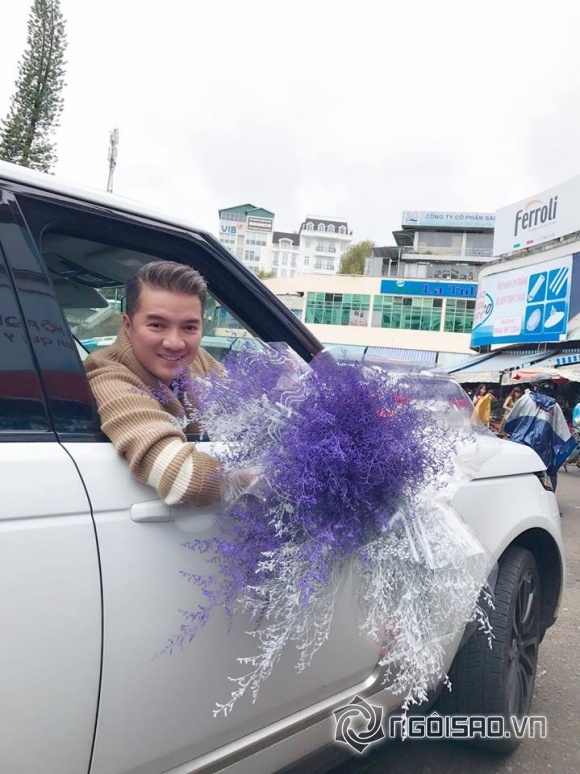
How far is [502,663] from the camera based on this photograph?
7.62 ft

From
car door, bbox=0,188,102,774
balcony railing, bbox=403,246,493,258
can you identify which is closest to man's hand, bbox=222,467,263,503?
car door, bbox=0,188,102,774

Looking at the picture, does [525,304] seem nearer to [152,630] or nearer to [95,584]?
[152,630]

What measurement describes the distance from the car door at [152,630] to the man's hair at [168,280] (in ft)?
0.39

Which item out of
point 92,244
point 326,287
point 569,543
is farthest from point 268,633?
point 326,287

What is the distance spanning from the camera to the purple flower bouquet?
135 centimetres

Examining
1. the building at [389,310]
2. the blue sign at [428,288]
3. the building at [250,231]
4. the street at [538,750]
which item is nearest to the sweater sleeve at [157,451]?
the street at [538,750]

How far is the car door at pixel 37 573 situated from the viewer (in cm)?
116

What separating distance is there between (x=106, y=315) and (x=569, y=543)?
5.61 metres

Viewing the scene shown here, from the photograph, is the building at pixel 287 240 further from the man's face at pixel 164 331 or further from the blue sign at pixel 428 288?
the man's face at pixel 164 331

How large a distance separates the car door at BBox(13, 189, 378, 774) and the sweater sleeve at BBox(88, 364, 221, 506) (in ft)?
0.17

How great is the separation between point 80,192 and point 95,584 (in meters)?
0.95

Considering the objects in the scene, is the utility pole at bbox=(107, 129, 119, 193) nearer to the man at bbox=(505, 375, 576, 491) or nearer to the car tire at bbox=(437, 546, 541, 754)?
the man at bbox=(505, 375, 576, 491)

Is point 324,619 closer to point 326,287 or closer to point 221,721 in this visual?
point 221,721

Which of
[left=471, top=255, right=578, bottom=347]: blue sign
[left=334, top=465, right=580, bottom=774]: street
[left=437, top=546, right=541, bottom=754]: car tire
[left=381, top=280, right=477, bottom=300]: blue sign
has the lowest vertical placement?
[left=334, top=465, right=580, bottom=774]: street
